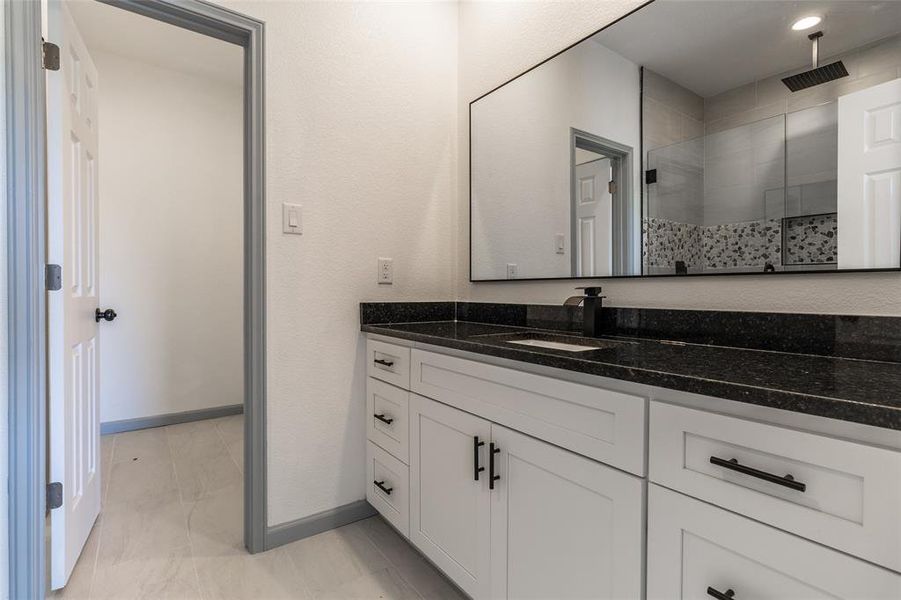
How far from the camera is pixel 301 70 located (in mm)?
1772

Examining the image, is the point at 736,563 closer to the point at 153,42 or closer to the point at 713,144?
the point at 713,144

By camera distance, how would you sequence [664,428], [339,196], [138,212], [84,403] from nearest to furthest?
[664,428]
[84,403]
[339,196]
[138,212]

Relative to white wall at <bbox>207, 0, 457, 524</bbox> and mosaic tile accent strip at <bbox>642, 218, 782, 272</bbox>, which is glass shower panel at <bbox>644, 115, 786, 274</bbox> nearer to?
mosaic tile accent strip at <bbox>642, 218, 782, 272</bbox>

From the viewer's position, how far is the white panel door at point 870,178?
0.99m

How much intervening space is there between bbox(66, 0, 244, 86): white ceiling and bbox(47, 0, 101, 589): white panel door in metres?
1.07

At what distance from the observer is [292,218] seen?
5.73 feet

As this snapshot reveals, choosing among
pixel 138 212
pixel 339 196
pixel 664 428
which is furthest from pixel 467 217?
pixel 138 212

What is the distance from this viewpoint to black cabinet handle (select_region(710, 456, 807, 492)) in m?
0.65

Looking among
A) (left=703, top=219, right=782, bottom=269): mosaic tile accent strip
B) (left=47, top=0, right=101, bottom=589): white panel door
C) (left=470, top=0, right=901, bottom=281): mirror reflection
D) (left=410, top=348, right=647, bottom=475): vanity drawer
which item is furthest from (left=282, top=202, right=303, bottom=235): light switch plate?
(left=703, top=219, right=782, bottom=269): mosaic tile accent strip

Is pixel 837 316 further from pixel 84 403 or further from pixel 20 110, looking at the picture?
pixel 84 403

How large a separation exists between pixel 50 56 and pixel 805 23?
2.17m

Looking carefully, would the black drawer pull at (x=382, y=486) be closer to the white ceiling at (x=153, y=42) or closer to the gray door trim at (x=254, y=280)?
the gray door trim at (x=254, y=280)

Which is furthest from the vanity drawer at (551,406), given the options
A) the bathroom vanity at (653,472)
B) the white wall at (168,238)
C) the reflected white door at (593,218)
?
the white wall at (168,238)

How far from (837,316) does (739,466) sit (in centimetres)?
63
